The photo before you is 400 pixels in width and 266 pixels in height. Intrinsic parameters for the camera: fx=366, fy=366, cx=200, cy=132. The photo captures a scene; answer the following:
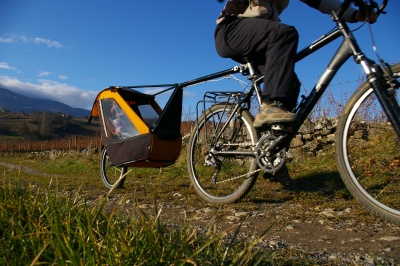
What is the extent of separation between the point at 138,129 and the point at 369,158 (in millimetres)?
3225

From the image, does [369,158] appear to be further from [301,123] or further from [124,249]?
[124,249]

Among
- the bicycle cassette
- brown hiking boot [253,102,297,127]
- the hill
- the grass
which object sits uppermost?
brown hiking boot [253,102,297,127]

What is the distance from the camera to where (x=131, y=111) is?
14.2 feet

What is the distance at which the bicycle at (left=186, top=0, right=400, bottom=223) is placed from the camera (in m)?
2.44

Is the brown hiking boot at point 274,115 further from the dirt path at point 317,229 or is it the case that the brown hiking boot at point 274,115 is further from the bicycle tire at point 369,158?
the dirt path at point 317,229

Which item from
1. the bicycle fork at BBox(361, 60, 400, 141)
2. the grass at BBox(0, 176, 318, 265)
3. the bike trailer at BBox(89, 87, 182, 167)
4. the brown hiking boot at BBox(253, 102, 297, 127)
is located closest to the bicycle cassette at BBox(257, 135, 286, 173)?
the brown hiking boot at BBox(253, 102, 297, 127)

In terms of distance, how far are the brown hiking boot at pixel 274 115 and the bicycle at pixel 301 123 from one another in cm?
10

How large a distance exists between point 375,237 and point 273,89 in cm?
130

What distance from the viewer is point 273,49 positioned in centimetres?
292

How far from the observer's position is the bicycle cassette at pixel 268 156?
325 centimetres

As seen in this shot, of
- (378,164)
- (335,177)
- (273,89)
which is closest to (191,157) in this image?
(273,89)

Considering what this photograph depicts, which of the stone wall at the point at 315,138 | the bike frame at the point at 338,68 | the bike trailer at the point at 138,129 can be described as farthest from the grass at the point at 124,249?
the stone wall at the point at 315,138

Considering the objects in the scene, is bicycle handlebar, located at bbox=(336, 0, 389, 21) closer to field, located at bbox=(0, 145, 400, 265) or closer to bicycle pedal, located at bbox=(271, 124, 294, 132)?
bicycle pedal, located at bbox=(271, 124, 294, 132)

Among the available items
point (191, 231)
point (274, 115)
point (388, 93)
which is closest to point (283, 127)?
point (274, 115)
